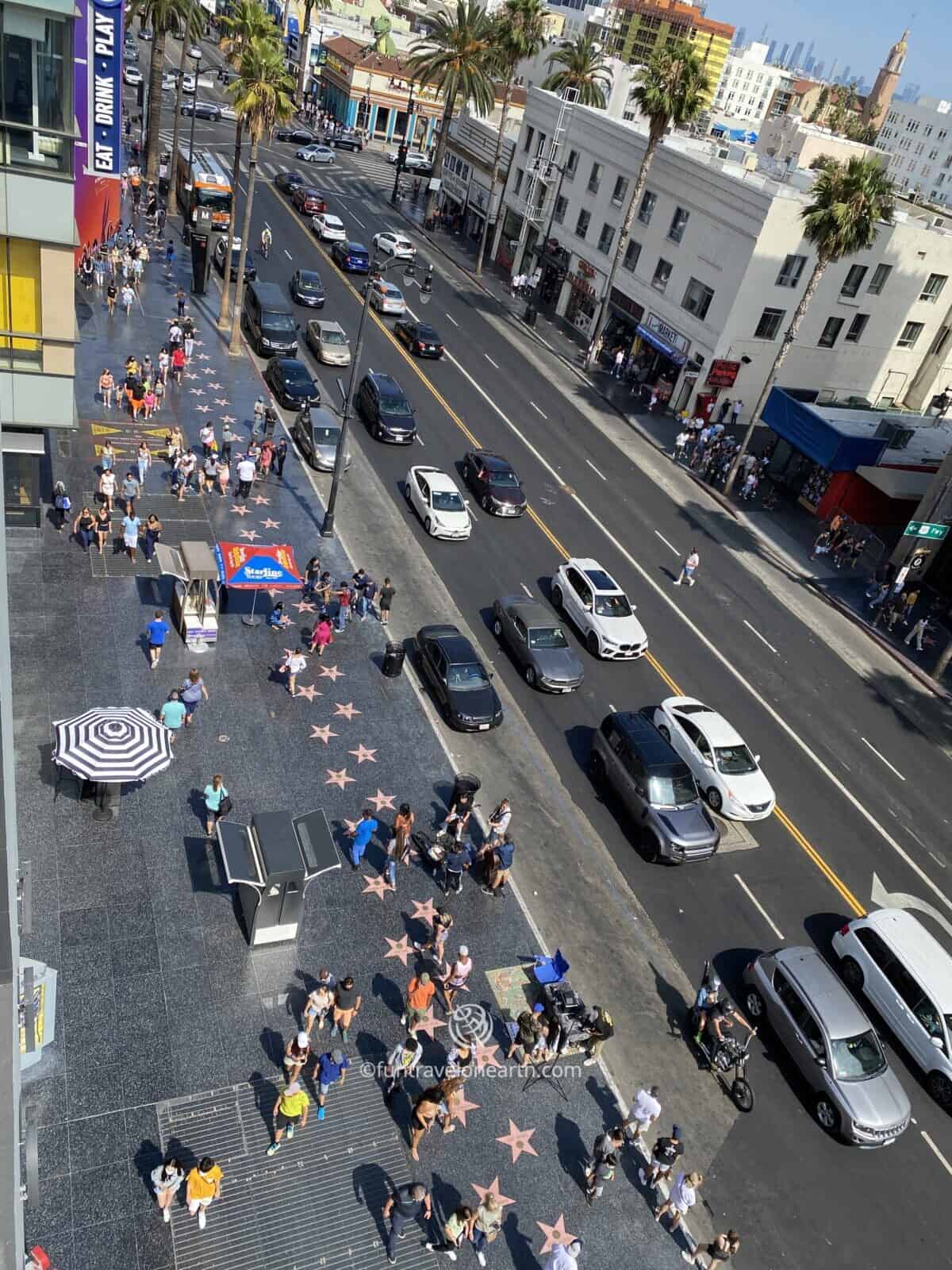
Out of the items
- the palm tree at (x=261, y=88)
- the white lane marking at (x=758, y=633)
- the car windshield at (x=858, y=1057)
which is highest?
the palm tree at (x=261, y=88)

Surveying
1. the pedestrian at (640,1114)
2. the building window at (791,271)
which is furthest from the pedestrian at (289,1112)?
the building window at (791,271)

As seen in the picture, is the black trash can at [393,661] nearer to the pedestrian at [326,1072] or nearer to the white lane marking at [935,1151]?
the pedestrian at [326,1072]

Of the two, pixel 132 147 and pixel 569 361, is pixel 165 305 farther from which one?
pixel 132 147

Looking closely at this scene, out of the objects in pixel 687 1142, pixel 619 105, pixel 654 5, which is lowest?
pixel 687 1142

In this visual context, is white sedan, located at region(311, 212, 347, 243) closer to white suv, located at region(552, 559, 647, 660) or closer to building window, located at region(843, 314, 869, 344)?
building window, located at region(843, 314, 869, 344)

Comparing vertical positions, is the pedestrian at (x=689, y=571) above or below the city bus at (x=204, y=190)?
below

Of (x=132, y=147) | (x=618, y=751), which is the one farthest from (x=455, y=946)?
(x=132, y=147)
